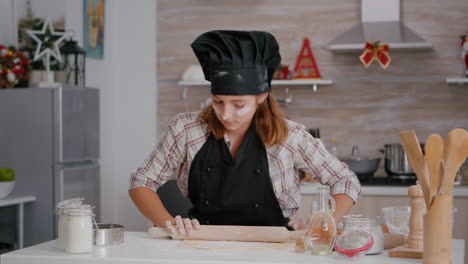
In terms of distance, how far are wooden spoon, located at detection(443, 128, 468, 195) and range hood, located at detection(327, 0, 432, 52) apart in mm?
2949

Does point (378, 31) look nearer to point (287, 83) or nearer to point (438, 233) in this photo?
point (287, 83)

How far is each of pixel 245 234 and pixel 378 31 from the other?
2917 millimetres

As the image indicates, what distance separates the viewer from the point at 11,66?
4.31 meters

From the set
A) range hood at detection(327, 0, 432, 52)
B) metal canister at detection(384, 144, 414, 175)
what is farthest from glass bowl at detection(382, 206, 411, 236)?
range hood at detection(327, 0, 432, 52)

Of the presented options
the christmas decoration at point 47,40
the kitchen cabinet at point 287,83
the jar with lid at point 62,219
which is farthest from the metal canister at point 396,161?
the jar with lid at point 62,219

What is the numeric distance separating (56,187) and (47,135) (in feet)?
1.00

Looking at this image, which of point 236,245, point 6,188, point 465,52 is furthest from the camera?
point 465,52

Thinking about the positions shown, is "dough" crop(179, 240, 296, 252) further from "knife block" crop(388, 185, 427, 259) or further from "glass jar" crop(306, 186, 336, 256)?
"knife block" crop(388, 185, 427, 259)

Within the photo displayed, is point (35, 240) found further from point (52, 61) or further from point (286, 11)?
point (286, 11)

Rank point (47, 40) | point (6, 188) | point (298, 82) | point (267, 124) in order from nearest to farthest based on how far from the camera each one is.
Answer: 1. point (267, 124)
2. point (6, 188)
3. point (47, 40)
4. point (298, 82)

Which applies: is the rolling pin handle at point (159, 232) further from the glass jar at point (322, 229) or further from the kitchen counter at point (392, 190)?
the kitchen counter at point (392, 190)

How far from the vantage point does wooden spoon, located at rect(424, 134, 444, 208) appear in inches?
72.1

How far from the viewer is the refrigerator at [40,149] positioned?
4246 millimetres

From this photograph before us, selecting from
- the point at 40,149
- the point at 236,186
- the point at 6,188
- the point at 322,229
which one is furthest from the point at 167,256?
the point at 40,149
